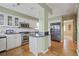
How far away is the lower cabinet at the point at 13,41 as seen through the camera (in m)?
1.89

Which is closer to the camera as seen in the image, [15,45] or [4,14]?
[4,14]

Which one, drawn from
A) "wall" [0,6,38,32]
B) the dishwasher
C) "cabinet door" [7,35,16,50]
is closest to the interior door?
"wall" [0,6,38,32]

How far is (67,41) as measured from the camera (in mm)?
1911

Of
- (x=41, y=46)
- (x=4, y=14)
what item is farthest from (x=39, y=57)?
(x=4, y=14)

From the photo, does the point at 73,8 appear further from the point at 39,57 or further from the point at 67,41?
the point at 39,57

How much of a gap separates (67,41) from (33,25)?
0.79 metres

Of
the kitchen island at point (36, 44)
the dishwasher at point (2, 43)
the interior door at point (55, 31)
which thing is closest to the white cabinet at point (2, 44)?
the dishwasher at point (2, 43)

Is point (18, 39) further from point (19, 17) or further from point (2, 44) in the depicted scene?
point (19, 17)

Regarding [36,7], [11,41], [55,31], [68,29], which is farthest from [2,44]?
[68,29]

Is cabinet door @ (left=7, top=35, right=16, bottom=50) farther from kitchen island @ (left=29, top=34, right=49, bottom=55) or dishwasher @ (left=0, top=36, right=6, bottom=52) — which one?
kitchen island @ (left=29, top=34, right=49, bottom=55)

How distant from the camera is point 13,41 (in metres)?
1.94

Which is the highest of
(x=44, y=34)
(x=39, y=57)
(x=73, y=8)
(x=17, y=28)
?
(x=73, y=8)

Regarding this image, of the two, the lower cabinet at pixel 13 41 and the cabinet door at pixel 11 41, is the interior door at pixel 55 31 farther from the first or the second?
the cabinet door at pixel 11 41

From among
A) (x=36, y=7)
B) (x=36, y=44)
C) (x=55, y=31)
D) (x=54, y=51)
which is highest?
(x=36, y=7)
